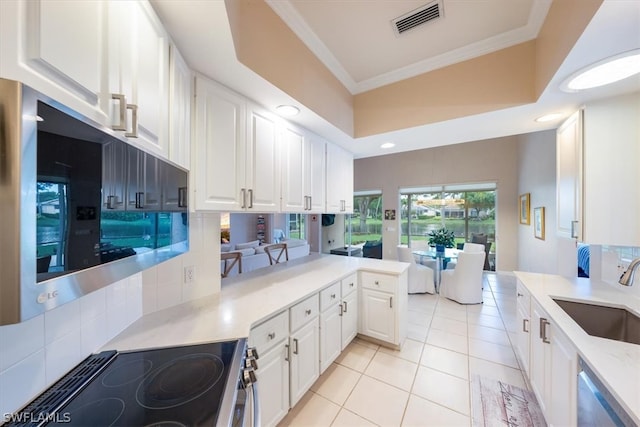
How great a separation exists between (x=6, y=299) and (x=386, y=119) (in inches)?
99.0

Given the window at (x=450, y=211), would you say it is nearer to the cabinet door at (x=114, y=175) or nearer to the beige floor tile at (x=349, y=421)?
the beige floor tile at (x=349, y=421)

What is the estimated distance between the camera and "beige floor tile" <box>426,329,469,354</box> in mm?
2507

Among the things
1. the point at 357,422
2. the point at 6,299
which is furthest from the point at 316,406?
the point at 6,299

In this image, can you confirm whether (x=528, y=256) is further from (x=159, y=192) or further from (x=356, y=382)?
(x=159, y=192)

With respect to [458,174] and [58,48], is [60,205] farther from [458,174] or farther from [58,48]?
[458,174]

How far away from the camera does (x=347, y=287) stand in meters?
2.29

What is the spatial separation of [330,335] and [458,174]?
5.61m

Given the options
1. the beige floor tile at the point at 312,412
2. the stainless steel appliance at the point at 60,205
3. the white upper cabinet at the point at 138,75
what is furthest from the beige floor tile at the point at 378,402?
the white upper cabinet at the point at 138,75

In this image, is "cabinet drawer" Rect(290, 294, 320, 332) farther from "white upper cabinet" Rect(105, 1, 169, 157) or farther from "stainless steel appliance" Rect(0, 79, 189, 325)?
"white upper cabinet" Rect(105, 1, 169, 157)

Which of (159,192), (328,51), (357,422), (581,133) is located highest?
(328,51)

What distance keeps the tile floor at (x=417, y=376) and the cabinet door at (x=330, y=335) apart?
21cm

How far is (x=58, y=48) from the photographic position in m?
0.54

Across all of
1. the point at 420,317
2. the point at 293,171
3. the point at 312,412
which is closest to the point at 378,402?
the point at 312,412

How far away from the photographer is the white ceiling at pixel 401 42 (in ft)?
3.49
